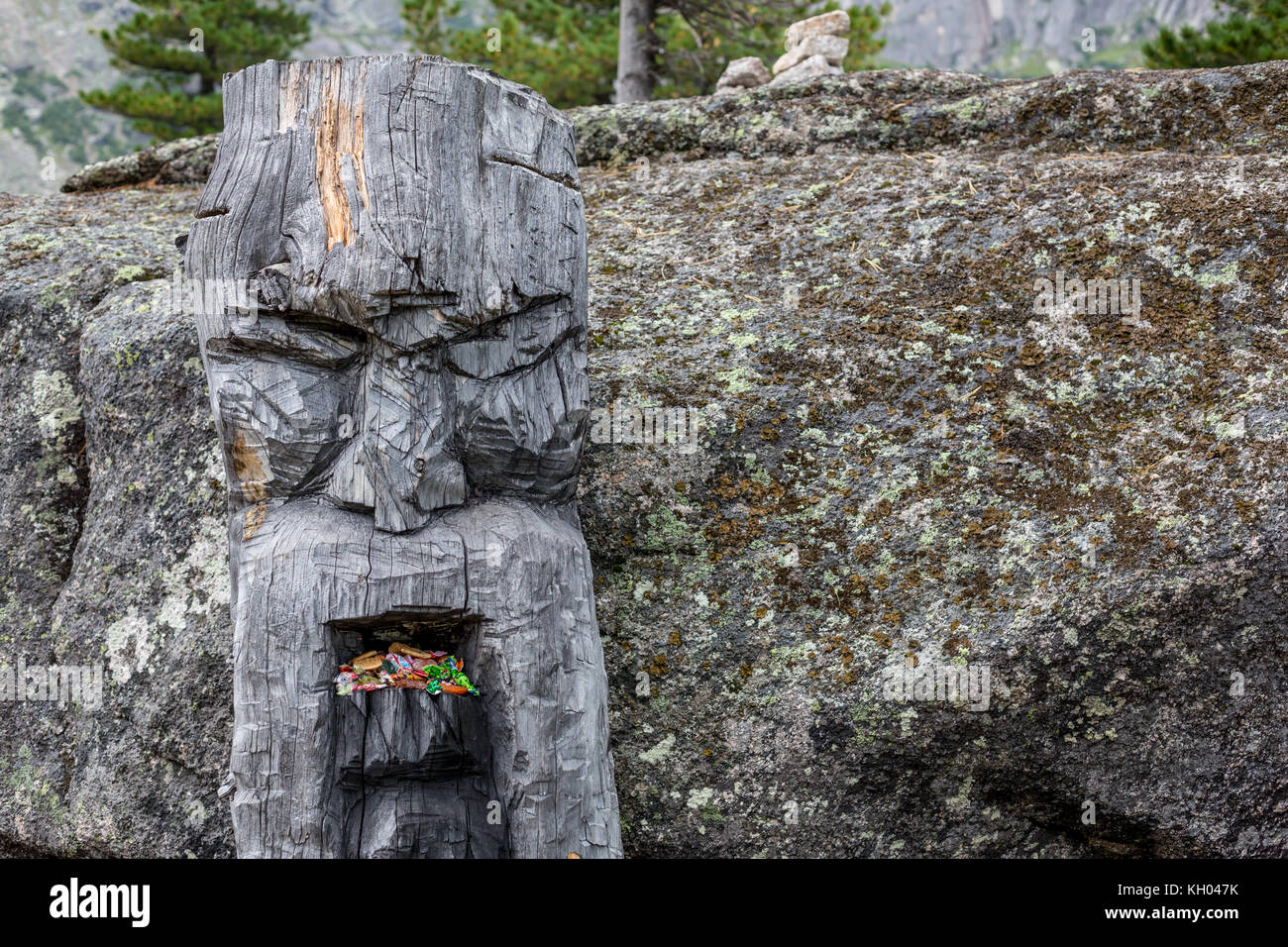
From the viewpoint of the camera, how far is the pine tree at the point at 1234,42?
28.8ft

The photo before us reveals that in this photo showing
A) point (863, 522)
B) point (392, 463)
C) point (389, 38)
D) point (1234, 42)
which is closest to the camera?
point (392, 463)

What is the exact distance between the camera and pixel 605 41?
13.9m

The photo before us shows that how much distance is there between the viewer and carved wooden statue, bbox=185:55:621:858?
9.24 feet

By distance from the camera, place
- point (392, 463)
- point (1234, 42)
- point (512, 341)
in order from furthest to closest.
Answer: point (1234, 42)
point (512, 341)
point (392, 463)

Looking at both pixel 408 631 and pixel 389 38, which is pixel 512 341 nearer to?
pixel 408 631

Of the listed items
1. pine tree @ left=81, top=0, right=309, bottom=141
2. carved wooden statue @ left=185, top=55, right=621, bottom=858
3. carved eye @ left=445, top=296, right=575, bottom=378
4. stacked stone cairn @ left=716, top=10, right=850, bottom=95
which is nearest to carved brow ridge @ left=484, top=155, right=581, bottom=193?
carved wooden statue @ left=185, top=55, right=621, bottom=858

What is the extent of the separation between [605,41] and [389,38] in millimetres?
78456

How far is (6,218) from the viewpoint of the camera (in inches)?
218

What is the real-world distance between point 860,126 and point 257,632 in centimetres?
455

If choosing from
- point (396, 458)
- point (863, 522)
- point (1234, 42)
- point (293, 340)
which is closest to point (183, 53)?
point (1234, 42)

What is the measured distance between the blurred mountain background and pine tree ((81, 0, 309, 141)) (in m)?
55.0

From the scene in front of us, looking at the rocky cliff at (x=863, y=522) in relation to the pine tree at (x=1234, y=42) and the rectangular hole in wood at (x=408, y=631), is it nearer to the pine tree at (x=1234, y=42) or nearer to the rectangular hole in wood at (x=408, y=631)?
the rectangular hole in wood at (x=408, y=631)

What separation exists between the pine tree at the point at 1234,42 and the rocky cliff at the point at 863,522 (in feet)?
16.1

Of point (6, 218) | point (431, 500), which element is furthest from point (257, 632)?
point (6, 218)
